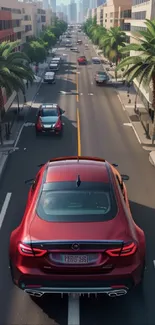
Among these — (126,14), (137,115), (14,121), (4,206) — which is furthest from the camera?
(126,14)

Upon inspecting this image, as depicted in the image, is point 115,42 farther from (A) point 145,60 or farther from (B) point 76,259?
(B) point 76,259

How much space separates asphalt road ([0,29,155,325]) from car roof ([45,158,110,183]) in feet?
7.99

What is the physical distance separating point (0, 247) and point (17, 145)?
11098 mm

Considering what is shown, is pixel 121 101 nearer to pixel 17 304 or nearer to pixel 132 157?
pixel 132 157

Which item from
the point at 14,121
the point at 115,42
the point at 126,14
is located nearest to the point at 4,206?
the point at 14,121

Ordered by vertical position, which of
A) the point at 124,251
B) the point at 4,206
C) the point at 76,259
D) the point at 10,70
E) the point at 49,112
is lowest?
the point at 4,206

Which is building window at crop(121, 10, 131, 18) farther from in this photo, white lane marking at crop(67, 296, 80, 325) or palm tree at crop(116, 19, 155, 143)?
white lane marking at crop(67, 296, 80, 325)

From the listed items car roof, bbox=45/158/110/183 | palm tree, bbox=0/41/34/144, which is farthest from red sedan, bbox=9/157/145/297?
palm tree, bbox=0/41/34/144

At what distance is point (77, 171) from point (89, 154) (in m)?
9.88

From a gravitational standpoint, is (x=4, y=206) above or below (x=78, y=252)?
below

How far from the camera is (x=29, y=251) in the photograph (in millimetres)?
5906

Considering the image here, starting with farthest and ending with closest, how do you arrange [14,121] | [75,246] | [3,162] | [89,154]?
[14,121], [89,154], [3,162], [75,246]

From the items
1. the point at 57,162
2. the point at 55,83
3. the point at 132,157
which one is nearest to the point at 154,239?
the point at 57,162

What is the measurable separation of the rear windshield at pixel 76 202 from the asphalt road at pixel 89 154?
1.80 m
